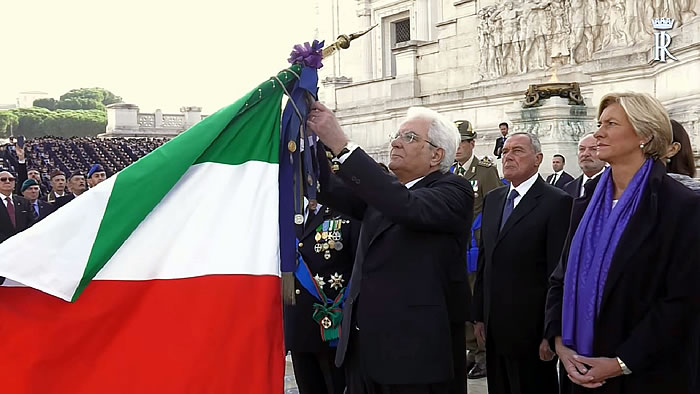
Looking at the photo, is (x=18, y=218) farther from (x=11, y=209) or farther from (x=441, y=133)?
(x=441, y=133)

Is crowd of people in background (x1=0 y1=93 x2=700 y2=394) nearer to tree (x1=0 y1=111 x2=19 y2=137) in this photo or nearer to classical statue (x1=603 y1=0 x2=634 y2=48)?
classical statue (x1=603 y1=0 x2=634 y2=48)

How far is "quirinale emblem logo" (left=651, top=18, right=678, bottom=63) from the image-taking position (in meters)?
14.3

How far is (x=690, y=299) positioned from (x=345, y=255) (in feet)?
6.33

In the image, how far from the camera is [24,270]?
8.24 ft

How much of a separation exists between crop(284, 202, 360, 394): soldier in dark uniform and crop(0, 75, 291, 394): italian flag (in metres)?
1.36

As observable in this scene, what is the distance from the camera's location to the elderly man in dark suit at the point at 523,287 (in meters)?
4.01

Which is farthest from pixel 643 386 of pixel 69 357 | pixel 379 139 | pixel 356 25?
pixel 356 25

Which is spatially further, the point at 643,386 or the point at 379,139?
the point at 379,139

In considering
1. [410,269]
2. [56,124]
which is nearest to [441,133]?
[410,269]

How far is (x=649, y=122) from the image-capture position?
9.70ft

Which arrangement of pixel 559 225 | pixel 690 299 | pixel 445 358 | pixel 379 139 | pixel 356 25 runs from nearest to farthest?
pixel 690 299 → pixel 445 358 → pixel 559 225 → pixel 379 139 → pixel 356 25

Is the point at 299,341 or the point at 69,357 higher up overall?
the point at 69,357

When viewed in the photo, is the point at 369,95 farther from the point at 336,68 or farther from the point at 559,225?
the point at 559,225

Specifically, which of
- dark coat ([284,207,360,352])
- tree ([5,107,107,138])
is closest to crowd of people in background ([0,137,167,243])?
dark coat ([284,207,360,352])
